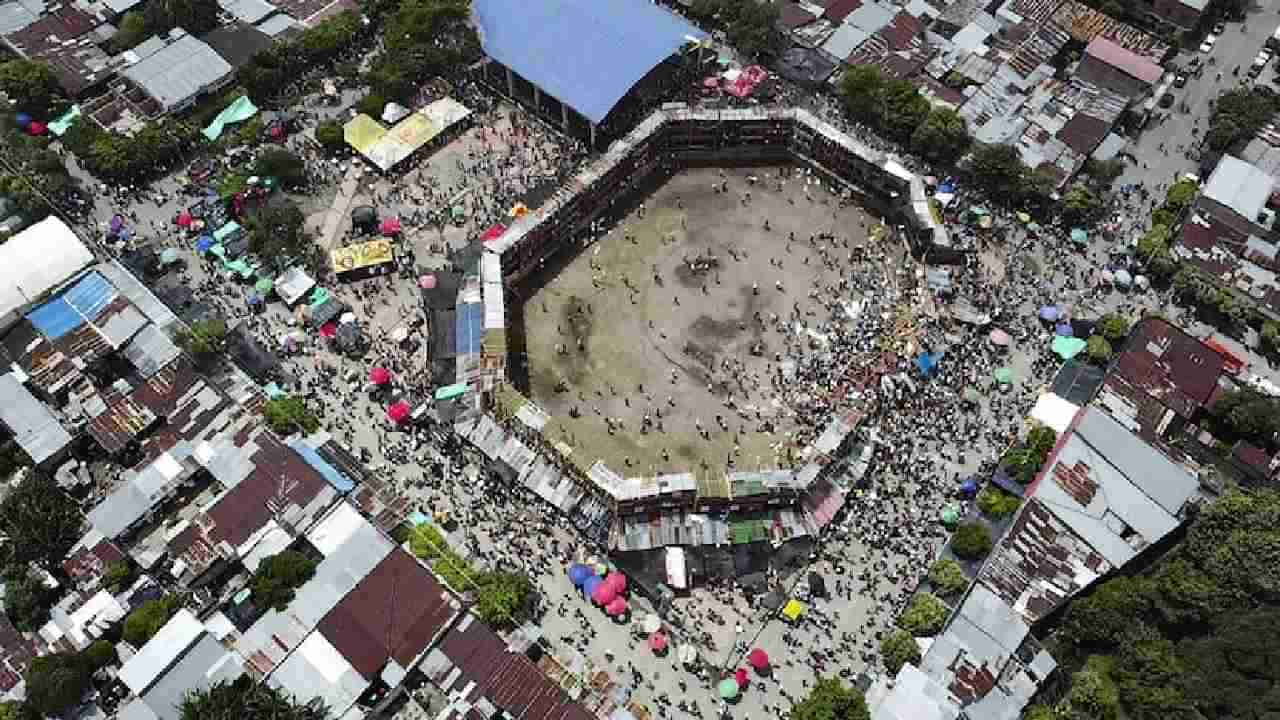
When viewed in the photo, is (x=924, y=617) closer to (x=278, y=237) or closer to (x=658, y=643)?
(x=658, y=643)

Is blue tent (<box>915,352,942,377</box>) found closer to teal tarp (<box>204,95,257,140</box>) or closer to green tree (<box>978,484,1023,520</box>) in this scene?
green tree (<box>978,484,1023,520</box>)

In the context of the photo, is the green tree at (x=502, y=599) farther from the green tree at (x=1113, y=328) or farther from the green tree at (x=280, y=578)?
the green tree at (x=1113, y=328)

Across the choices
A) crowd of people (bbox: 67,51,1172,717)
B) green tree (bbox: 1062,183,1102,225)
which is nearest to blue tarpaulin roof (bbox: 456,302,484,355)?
crowd of people (bbox: 67,51,1172,717)

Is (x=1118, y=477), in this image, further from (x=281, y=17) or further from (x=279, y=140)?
(x=281, y=17)

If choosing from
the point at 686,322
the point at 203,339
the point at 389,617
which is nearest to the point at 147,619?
the point at 389,617

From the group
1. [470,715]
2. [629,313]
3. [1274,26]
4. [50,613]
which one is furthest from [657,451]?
[1274,26]
